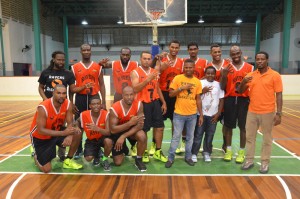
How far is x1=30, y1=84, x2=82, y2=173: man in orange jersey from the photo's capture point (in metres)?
3.82

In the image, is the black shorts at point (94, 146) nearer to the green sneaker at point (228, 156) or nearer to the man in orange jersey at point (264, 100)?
the green sneaker at point (228, 156)

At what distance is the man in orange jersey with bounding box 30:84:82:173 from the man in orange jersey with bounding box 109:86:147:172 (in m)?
0.56

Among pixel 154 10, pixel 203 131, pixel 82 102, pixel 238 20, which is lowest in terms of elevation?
pixel 203 131

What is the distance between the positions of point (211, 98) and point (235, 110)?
46 centimetres

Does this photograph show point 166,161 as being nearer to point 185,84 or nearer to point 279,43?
point 185,84

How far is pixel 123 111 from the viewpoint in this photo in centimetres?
412

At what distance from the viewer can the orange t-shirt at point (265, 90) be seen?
3.78 metres

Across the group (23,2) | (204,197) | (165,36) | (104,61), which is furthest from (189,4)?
(204,197)

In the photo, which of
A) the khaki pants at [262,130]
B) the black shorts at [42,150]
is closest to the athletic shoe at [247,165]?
the khaki pants at [262,130]

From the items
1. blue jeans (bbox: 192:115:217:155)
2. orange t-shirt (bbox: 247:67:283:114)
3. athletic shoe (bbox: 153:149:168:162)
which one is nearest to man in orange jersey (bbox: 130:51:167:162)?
athletic shoe (bbox: 153:149:168:162)

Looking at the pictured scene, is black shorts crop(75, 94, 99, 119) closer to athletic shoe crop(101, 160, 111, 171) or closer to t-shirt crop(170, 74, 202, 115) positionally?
athletic shoe crop(101, 160, 111, 171)

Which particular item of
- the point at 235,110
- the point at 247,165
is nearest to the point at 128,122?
the point at 235,110

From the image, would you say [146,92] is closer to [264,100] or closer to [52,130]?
[52,130]

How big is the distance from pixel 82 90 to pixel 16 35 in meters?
A: 15.4
